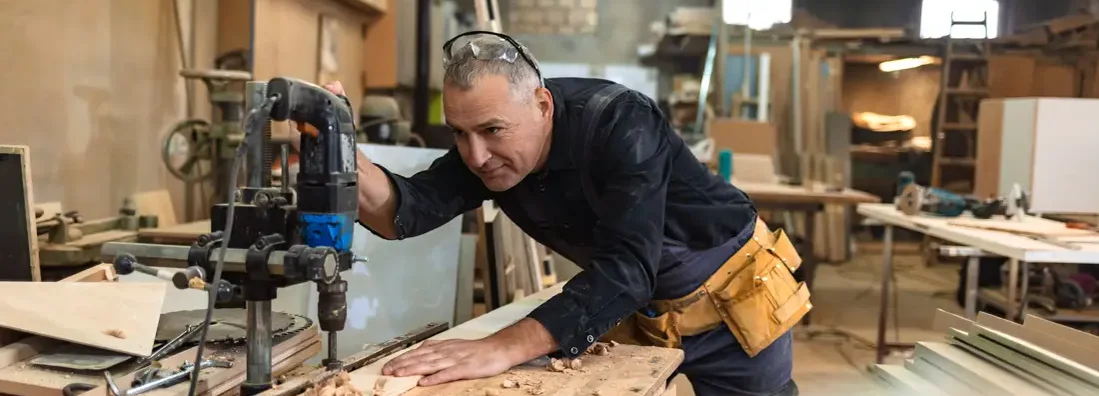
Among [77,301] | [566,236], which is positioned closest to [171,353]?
[77,301]

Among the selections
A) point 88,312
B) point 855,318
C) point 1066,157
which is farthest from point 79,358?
point 855,318

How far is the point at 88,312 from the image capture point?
1341 millimetres

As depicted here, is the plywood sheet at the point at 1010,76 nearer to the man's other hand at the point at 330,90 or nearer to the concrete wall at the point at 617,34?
the concrete wall at the point at 617,34

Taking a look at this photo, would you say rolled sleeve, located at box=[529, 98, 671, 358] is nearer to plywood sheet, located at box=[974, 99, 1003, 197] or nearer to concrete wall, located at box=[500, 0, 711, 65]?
plywood sheet, located at box=[974, 99, 1003, 197]

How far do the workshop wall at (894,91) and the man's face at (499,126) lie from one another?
6.14 m

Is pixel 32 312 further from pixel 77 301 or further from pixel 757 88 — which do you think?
pixel 757 88

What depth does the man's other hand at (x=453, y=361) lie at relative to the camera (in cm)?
122

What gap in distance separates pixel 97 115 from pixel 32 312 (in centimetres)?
179

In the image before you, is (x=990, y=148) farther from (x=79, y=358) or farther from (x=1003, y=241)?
(x=79, y=358)

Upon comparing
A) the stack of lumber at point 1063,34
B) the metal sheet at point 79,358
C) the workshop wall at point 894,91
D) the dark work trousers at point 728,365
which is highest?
the stack of lumber at point 1063,34

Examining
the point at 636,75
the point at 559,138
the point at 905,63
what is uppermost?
the point at 905,63

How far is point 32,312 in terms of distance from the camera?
1303mm

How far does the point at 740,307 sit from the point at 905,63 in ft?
19.4

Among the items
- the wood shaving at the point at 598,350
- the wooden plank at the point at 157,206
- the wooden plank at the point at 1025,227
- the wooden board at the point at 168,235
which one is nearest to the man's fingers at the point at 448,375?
the wood shaving at the point at 598,350
